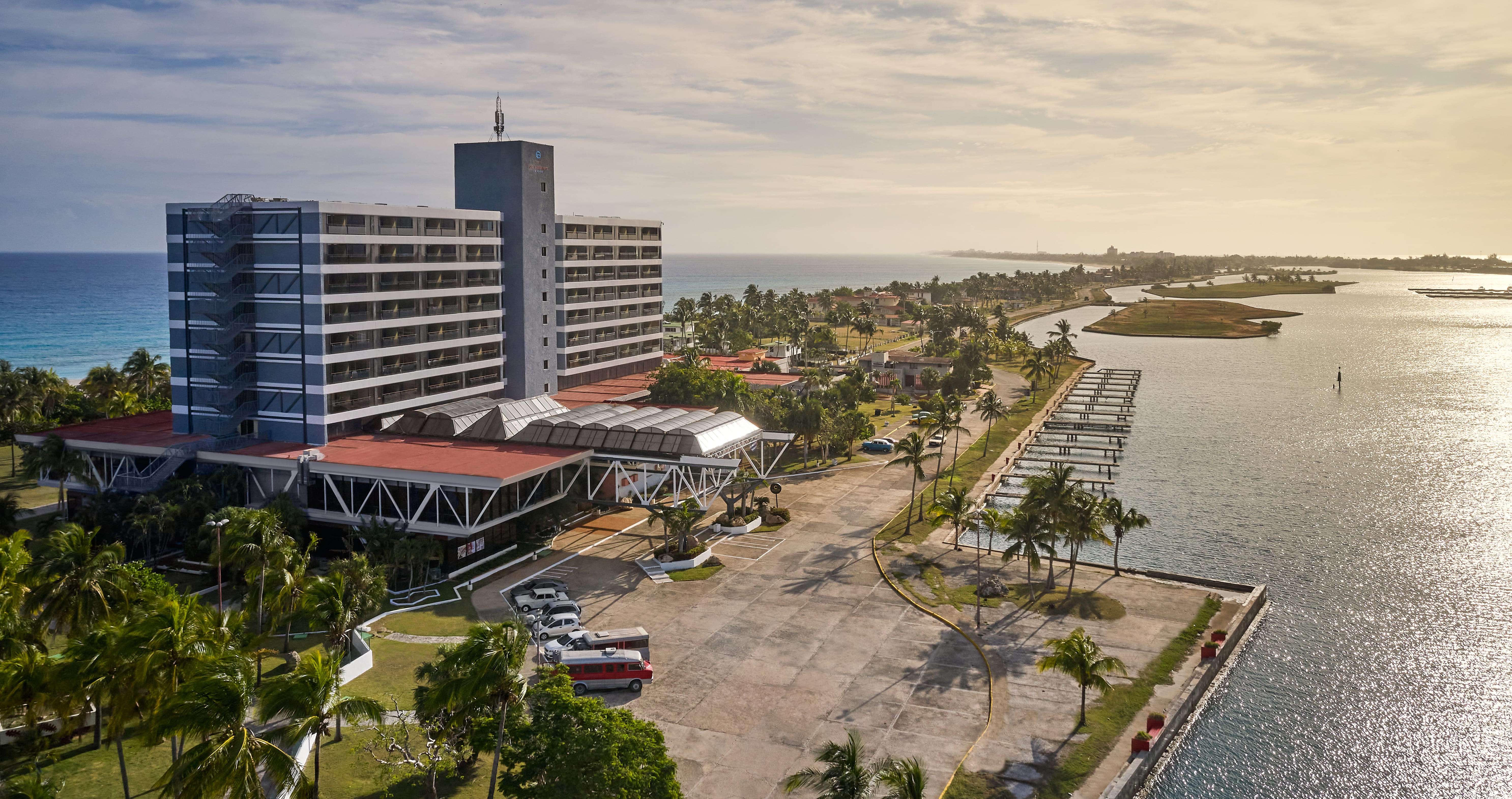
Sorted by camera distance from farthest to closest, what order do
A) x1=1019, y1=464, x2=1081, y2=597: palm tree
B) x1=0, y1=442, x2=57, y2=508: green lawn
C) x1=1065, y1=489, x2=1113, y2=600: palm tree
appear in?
x1=0, y1=442, x2=57, y2=508: green lawn, x1=1065, y1=489, x2=1113, y2=600: palm tree, x1=1019, y1=464, x2=1081, y2=597: palm tree

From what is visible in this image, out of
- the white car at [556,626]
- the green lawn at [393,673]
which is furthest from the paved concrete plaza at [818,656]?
the green lawn at [393,673]

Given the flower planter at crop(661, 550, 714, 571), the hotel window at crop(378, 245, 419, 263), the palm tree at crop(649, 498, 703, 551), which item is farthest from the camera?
the hotel window at crop(378, 245, 419, 263)

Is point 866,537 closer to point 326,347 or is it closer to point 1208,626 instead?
point 1208,626

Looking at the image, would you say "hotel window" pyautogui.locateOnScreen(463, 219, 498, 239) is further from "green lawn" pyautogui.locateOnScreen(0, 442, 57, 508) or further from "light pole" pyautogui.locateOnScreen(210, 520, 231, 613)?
"green lawn" pyautogui.locateOnScreen(0, 442, 57, 508)

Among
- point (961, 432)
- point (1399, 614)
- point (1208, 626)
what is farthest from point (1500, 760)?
point (961, 432)

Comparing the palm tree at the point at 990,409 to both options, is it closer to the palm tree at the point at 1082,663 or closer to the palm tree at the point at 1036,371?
the palm tree at the point at 1036,371

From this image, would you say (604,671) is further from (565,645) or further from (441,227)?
(441,227)

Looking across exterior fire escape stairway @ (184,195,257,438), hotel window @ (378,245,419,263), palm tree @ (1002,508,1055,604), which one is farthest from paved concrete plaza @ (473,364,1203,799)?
hotel window @ (378,245,419,263)

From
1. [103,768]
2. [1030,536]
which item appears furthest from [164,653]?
[1030,536]
